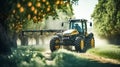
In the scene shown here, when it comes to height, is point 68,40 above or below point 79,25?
below

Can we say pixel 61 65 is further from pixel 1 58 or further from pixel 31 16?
pixel 31 16

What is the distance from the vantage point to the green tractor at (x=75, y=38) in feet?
74.0

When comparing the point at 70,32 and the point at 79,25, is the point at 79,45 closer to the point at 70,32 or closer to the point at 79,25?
the point at 70,32

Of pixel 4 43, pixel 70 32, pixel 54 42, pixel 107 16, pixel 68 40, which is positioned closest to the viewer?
pixel 4 43

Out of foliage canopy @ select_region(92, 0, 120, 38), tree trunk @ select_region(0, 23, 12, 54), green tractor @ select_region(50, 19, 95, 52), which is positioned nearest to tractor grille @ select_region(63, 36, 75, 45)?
green tractor @ select_region(50, 19, 95, 52)

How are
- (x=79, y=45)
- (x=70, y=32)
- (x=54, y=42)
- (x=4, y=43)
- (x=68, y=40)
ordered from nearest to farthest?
(x=4, y=43) → (x=79, y=45) → (x=70, y=32) → (x=68, y=40) → (x=54, y=42)

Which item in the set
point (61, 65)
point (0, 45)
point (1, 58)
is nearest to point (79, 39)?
point (61, 65)

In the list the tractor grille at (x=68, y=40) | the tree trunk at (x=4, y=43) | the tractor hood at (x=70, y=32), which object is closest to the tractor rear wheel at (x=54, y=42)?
the tractor grille at (x=68, y=40)

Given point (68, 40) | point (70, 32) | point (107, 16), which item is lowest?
point (68, 40)

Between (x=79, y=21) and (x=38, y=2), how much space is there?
A: 13738mm

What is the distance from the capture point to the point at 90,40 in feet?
81.2

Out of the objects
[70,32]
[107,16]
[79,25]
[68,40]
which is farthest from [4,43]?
[107,16]

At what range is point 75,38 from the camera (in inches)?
909

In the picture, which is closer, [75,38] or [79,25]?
[75,38]
